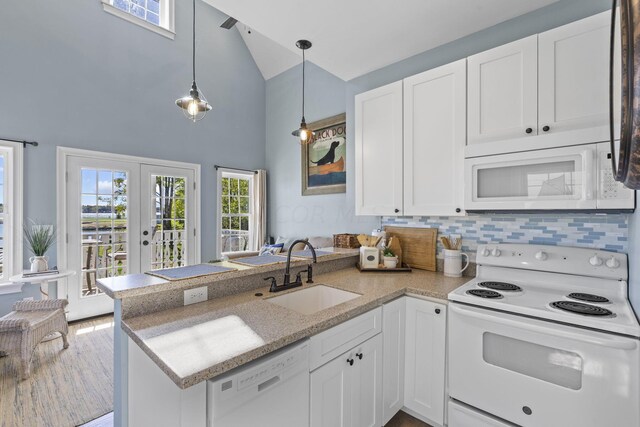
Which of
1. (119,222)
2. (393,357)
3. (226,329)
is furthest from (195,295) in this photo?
(119,222)

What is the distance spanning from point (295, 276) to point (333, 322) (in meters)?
0.72

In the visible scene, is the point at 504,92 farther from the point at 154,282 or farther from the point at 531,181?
the point at 154,282

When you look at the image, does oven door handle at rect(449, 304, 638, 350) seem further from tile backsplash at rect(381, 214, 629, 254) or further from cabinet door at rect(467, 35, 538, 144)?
cabinet door at rect(467, 35, 538, 144)

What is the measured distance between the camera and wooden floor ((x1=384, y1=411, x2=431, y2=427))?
1.86m

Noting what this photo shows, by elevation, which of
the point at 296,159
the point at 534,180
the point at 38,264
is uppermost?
the point at 296,159

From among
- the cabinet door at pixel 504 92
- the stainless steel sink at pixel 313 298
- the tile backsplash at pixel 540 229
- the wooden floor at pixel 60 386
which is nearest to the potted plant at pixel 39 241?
the wooden floor at pixel 60 386

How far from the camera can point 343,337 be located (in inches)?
55.8

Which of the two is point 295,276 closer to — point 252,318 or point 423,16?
point 252,318

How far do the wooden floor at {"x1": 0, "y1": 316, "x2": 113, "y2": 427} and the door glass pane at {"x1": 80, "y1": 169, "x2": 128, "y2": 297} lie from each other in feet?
3.06

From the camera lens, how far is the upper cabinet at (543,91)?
61.0 inches

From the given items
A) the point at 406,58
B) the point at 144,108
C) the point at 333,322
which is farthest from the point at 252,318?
the point at 144,108

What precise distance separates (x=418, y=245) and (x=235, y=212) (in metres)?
3.54

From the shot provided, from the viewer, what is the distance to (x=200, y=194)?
4590 millimetres

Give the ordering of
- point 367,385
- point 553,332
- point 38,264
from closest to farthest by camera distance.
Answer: point 553,332
point 367,385
point 38,264
